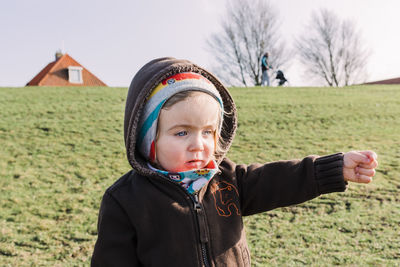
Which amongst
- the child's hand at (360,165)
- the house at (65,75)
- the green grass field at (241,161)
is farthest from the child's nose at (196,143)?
the house at (65,75)

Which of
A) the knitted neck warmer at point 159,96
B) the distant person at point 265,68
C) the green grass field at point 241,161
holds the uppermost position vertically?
the distant person at point 265,68

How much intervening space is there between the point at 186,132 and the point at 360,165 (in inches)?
27.3

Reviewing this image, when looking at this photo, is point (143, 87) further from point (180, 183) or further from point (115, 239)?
point (115, 239)

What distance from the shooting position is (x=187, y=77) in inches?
54.0

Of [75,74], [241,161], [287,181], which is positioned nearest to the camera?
[287,181]

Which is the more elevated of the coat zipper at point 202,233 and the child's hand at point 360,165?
the child's hand at point 360,165

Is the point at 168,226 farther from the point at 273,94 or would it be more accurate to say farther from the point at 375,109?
the point at 273,94

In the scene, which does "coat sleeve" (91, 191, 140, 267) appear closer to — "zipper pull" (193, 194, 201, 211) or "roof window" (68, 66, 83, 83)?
"zipper pull" (193, 194, 201, 211)

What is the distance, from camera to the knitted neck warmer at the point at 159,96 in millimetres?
1330

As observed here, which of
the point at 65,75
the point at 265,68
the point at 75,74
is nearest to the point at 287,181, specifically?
the point at 265,68

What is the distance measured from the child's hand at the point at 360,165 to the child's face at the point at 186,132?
55 cm

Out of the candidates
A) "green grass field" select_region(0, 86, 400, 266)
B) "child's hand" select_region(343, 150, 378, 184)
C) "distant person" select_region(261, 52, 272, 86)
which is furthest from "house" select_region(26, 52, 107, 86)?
"child's hand" select_region(343, 150, 378, 184)

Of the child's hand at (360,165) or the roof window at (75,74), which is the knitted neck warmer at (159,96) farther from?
the roof window at (75,74)

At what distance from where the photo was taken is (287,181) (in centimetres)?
146
